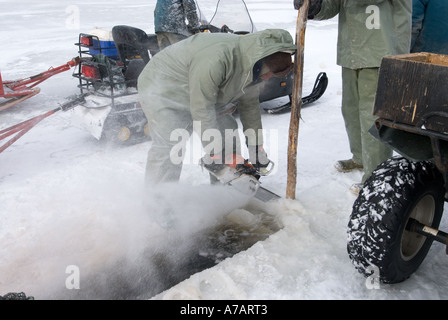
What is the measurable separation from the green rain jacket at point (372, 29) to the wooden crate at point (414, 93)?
1.45m

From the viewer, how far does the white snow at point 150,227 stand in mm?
2418

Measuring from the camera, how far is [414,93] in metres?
1.84

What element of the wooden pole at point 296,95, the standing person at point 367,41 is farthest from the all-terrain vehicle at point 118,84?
the wooden pole at point 296,95

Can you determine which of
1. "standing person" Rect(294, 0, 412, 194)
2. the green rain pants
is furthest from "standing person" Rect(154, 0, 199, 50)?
the green rain pants

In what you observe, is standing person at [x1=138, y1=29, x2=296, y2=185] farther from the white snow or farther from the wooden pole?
the white snow

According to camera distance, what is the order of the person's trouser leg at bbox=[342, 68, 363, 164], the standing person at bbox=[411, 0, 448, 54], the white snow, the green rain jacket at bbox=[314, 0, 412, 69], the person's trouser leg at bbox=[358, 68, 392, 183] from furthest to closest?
the standing person at bbox=[411, 0, 448, 54]
the person's trouser leg at bbox=[342, 68, 363, 164]
the person's trouser leg at bbox=[358, 68, 392, 183]
the green rain jacket at bbox=[314, 0, 412, 69]
the white snow

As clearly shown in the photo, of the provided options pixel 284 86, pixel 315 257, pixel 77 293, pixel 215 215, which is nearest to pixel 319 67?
pixel 284 86

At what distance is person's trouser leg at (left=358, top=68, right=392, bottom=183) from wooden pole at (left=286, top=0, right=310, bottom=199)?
64 centimetres

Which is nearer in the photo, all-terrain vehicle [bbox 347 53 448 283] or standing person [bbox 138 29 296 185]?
all-terrain vehicle [bbox 347 53 448 283]

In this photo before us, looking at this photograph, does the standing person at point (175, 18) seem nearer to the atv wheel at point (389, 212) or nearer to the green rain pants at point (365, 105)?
the green rain pants at point (365, 105)

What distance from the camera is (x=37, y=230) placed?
3131mm

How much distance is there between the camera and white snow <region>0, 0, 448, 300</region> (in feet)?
7.93
